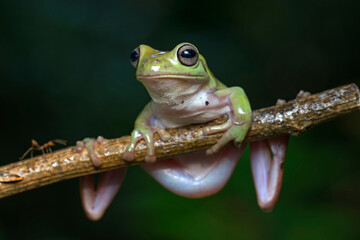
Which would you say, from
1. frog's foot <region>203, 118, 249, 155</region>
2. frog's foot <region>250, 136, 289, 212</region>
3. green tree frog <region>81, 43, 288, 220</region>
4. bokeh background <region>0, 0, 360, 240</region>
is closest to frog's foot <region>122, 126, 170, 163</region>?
green tree frog <region>81, 43, 288, 220</region>

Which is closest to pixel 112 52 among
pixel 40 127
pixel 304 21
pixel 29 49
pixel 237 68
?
pixel 29 49

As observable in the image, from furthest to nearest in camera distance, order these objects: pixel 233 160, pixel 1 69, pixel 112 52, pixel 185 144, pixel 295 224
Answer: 1. pixel 112 52
2. pixel 1 69
3. pixel 295 224
4. pixel 233 160
5. pixel 185 144

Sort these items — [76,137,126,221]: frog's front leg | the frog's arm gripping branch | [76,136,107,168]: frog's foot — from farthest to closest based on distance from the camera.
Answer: [76,137,126,221]: frog's front leg < [76,136,107,168]: frog's foot < the frog's arm gripping branch

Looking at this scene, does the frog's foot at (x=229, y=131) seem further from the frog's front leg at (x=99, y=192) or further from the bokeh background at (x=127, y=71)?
the bokeh background at (x=127, y=71)

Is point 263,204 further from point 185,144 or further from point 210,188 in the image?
point 185,144

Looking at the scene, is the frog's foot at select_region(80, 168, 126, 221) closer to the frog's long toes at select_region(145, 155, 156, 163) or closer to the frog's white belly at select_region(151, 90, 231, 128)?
the frog's long toes at select_region(145, 155, 156, 163)

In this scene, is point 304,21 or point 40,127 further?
point 304,21
